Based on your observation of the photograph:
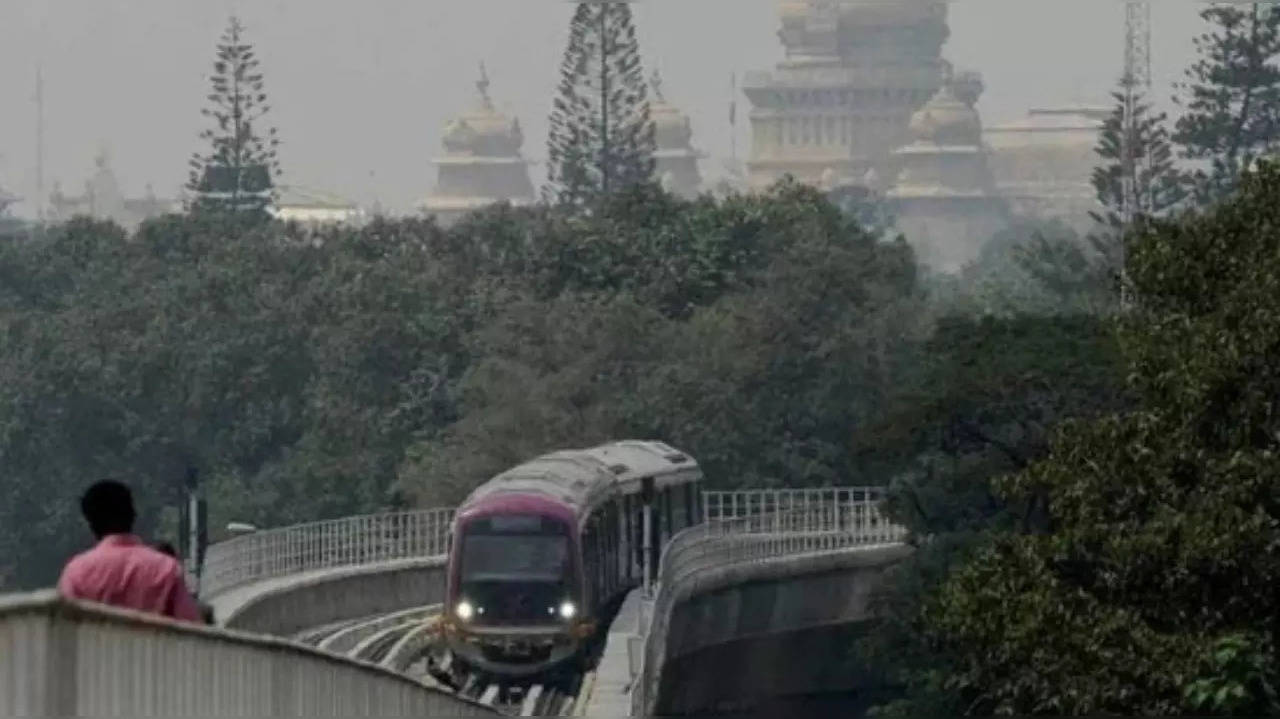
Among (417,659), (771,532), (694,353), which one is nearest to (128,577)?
(417,659)

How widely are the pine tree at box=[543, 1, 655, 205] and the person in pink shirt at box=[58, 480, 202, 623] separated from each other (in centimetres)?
12285

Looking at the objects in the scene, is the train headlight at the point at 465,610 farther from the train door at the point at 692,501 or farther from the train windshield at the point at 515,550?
the train door at the point at 692,501

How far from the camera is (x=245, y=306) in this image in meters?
111

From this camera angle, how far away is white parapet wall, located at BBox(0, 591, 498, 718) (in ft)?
39.3

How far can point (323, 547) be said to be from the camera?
66.4 meters

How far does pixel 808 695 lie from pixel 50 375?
108ft

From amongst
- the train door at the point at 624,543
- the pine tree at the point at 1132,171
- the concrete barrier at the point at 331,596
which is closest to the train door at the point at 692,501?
the concrete barrier at the point at 331,596

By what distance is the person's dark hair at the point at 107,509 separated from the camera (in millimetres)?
14234

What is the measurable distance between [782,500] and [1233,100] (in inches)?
1471

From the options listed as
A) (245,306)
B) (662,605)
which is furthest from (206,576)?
(245,306)

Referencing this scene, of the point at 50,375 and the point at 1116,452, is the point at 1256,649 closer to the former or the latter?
the point at 1116,452

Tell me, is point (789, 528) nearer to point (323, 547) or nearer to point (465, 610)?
point (323, 547)

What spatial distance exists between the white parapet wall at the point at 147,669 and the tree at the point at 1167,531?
16247 mm

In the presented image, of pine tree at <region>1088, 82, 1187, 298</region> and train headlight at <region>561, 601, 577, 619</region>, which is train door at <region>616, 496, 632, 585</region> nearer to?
train headlight at <region>561, 601, 577, 619</region>
